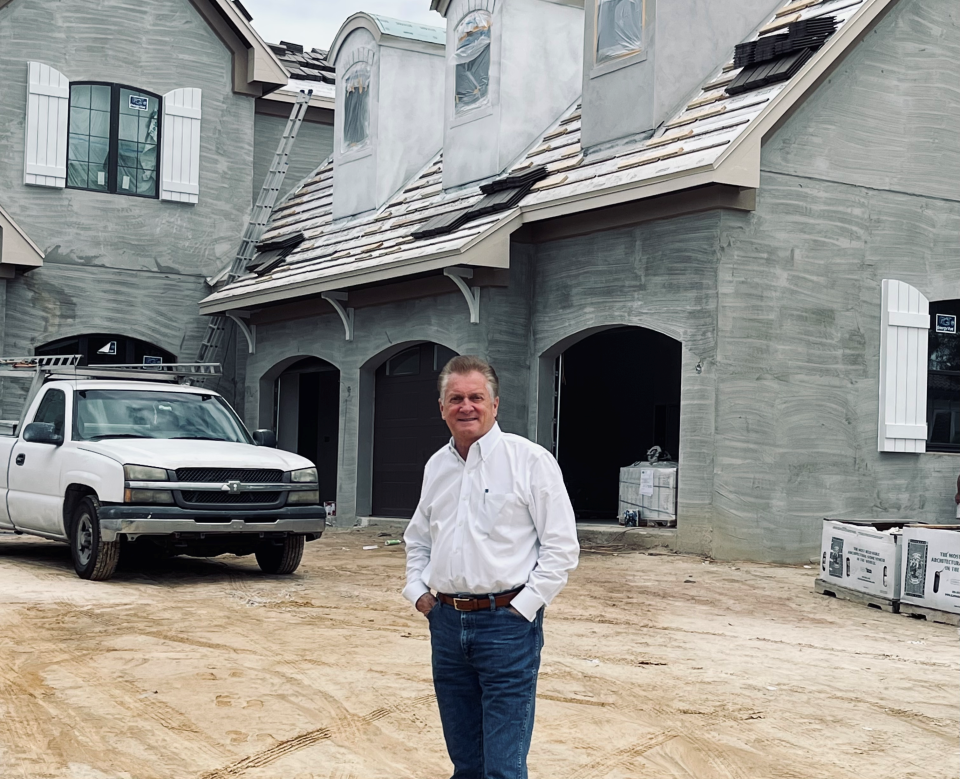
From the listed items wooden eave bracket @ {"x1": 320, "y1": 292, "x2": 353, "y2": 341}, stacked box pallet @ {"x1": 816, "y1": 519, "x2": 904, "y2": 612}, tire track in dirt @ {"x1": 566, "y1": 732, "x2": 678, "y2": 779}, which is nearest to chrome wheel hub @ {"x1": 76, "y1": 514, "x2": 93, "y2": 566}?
stacked box pallet @ {"x1": 816, "y1": 519, "x2": 904, "y2": 612}

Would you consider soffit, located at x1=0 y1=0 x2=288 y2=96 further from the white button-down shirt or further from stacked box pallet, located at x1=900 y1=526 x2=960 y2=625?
the white button-down shirt

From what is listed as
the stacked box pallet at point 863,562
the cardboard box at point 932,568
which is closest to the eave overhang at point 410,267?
the stacked box pallet at point 863,562

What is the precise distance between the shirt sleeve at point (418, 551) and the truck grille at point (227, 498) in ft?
23.7

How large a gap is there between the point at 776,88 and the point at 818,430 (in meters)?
3.67

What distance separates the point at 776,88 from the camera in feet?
46.7

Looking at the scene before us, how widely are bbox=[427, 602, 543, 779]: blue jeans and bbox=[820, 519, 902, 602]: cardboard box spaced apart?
24.2ft

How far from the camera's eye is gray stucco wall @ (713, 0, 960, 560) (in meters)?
14.2

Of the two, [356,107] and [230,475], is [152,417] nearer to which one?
[230,475]

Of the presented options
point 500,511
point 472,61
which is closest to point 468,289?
point 472,61

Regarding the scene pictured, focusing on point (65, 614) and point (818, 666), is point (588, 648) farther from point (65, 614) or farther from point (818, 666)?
point (65, 614)

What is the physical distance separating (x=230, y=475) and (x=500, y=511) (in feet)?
25.5

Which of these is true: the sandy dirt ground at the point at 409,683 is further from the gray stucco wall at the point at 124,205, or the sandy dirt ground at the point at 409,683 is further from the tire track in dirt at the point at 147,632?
the gray stucco wall at the point at 124,205

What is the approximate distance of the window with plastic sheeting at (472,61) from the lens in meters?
18.4

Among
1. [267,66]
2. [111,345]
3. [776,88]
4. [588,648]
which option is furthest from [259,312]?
[588,648]
